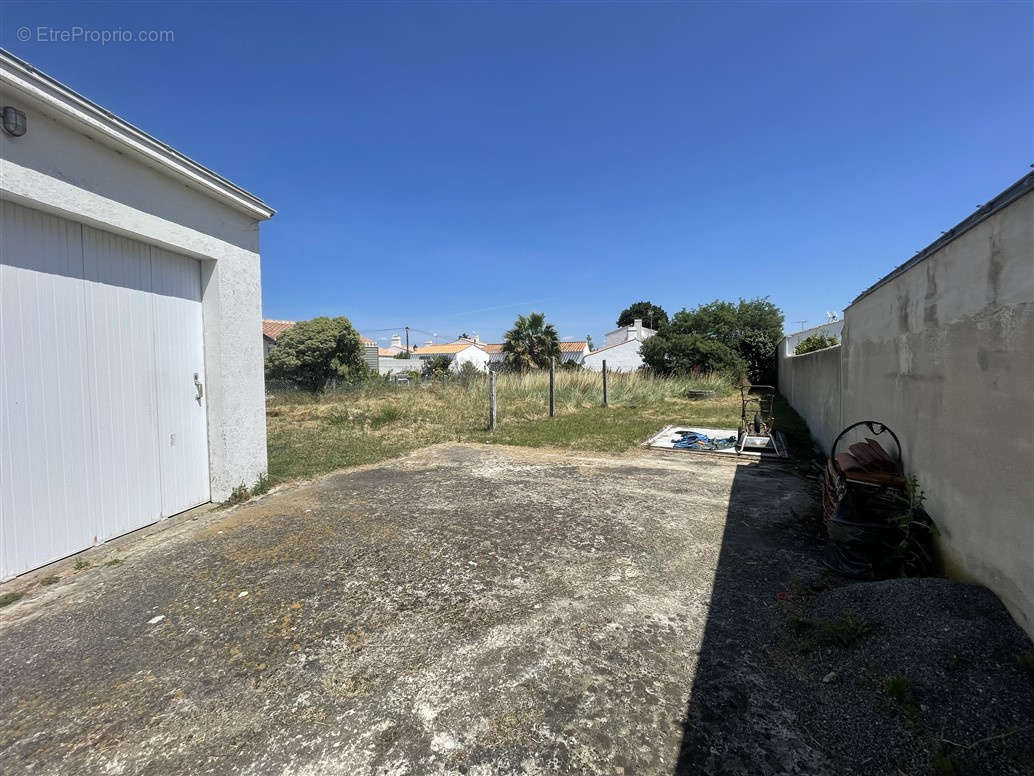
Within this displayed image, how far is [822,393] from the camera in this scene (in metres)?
8.34

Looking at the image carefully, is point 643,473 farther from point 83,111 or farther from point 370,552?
point 83,111

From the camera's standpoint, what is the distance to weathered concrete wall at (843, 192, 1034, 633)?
2184 mm

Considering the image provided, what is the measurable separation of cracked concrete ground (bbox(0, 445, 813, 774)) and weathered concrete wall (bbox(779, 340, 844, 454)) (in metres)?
4.16

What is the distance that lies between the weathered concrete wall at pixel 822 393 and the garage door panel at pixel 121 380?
27.5ft

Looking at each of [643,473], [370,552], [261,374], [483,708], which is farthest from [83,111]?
[643,473]

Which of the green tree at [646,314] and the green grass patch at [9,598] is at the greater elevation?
the green tree at [646,314]

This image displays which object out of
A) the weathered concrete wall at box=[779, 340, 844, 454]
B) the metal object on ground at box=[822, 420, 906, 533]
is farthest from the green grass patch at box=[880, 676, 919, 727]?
the weathered concrete wall at box=[779, 340, 844, 454]

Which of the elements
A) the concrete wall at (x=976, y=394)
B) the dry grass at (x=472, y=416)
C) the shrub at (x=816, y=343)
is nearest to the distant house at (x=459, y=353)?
the dry grass at (x=472, y=416)

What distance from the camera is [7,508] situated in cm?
324

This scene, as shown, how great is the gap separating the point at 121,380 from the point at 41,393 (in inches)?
24.6

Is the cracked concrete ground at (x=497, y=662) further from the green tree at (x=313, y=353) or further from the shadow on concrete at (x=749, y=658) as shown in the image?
the green tree at (x=313, y=353)

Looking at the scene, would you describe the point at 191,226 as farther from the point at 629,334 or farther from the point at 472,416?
the point at 629,334

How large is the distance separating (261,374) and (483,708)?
15.8 feet

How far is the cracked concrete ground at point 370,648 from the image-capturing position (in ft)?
6.00
